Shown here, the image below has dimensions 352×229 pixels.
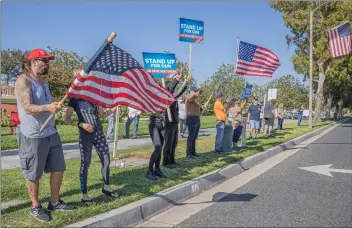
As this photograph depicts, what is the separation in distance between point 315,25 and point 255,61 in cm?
2562

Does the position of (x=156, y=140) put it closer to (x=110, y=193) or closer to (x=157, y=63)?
(x=110, y=193)

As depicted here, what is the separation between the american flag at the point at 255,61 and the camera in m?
10.8

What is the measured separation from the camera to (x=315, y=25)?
110 feet

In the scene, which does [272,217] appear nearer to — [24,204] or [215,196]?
[215,196]

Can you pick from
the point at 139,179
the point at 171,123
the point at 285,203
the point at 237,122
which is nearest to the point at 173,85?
the point at 171,123

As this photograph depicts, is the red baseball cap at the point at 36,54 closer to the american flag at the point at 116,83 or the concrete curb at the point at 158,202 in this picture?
the american flag at the point at 116,83

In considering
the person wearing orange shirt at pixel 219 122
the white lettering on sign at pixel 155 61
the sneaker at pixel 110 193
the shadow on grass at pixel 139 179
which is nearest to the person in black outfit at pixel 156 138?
the shadow on grass at pixel 139 179

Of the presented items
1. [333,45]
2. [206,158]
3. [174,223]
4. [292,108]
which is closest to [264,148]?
[206,158]

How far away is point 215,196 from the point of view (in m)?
5.99

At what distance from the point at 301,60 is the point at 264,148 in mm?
25792

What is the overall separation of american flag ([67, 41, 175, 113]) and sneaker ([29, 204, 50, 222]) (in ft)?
4.58

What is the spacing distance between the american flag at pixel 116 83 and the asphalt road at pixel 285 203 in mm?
1911

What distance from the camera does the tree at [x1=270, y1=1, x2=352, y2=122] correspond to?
3154 centimetres

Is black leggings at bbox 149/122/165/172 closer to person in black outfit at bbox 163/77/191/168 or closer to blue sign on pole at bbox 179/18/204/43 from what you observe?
person in black outfit at bbox 163/77/191/168
